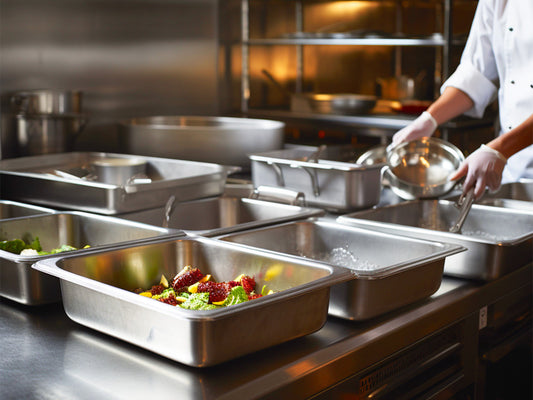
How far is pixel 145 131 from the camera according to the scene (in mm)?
2039

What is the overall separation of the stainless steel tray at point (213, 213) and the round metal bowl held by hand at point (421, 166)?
0.35m

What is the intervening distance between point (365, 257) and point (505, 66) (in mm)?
1008

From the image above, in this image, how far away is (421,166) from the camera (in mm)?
1643

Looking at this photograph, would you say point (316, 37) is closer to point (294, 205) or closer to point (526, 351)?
point (294, 205)

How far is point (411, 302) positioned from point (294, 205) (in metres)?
0.47

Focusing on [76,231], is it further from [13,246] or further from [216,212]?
[216,212]

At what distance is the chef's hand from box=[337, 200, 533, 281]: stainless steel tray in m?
0.09

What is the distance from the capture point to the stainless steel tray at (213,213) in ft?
4.73

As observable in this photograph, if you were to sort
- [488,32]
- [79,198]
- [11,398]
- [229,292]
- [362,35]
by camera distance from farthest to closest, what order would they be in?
[362,35], [488,32], [79,198], [229,292], [11,398]

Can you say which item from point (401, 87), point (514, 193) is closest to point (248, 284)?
point (514, 193)

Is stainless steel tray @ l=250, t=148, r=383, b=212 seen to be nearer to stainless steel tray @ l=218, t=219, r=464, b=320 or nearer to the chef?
the chef

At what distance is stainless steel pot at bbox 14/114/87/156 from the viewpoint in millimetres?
2010

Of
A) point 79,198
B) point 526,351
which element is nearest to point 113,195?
point 79,198

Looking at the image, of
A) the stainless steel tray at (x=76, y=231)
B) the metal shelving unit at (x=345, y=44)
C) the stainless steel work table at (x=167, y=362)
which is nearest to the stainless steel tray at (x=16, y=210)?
the stainless steel tray at (x=76, y=231)
